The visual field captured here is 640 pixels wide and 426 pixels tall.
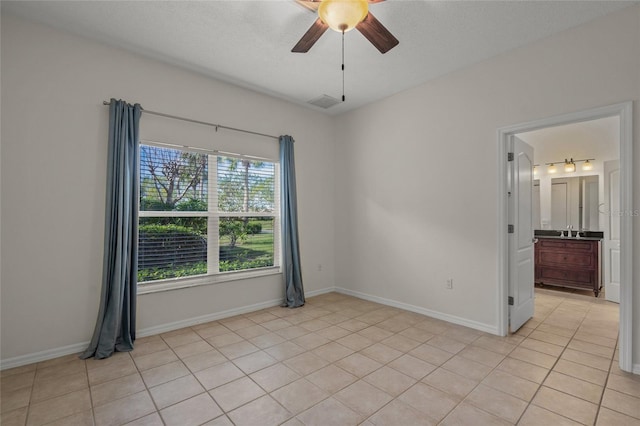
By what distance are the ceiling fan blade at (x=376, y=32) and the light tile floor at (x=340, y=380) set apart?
251cm

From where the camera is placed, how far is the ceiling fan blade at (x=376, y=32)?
2092 millimetres

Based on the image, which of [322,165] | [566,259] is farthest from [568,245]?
[322,165]

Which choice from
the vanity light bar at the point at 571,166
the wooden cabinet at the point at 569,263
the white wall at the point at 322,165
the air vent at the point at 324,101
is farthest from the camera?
the vanity light bar at the point at 571,166

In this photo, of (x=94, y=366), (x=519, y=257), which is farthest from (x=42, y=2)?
(x=519, y=257)

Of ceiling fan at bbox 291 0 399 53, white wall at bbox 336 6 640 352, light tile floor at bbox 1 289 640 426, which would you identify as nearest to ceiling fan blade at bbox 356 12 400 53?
ceiling fan at bbox 291 0 399 53

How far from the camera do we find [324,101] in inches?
167

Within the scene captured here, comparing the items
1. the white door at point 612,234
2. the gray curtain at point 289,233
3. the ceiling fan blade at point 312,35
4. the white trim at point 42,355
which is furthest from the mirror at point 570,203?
the white trim at point 42,355

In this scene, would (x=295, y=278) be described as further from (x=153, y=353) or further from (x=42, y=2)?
(x=42, y=2)

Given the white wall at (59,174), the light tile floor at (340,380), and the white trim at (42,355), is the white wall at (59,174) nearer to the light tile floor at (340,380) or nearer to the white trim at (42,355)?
the white trim at (42,355)

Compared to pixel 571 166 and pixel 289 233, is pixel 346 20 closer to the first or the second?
pixel 289 233

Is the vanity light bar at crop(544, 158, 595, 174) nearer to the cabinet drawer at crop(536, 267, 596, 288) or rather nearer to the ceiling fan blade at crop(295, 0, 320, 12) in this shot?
the cabinet drawer at crop(536, 267, 596, 288)

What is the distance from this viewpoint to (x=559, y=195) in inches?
231

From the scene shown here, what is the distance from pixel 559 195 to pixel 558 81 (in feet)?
13.2

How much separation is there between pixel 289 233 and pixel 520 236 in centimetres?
276
